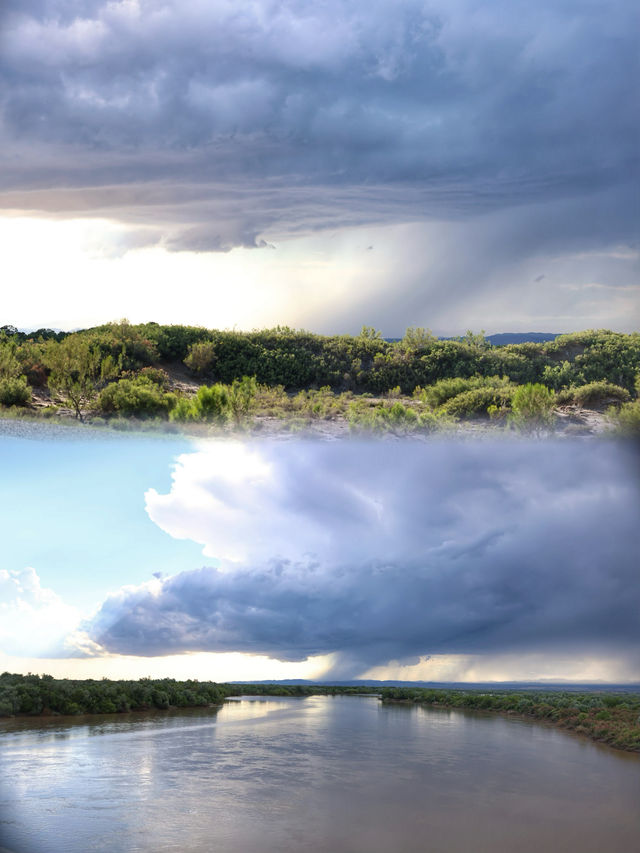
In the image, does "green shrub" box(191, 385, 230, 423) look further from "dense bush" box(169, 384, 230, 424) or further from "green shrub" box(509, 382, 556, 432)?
"green shrub" box(509, 382, 556, 432)

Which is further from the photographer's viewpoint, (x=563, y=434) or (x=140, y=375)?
(x=140, y=375)

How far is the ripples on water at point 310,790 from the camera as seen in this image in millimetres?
4531

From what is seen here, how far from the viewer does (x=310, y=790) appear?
5.61 metres

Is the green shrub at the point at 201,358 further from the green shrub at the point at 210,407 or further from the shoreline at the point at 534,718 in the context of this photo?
the shoreline at the point at 534,718

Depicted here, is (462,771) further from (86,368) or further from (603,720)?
(86,368)

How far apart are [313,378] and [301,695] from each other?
21.5 feet

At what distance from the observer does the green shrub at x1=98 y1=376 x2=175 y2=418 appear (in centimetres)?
426

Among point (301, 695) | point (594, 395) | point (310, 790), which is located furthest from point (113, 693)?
point (594, 395)

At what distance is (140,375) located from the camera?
5.41 metres

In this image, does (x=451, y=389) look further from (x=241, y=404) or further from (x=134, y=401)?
(x=134, y=401)

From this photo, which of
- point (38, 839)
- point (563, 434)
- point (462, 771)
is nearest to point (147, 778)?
point (38, 839)

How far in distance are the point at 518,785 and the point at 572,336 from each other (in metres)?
4.14

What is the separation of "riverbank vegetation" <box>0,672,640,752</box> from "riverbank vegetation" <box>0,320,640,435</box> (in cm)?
285

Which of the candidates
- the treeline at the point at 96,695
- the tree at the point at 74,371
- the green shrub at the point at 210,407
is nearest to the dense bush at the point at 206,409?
the green shrub at the point at 210,407
